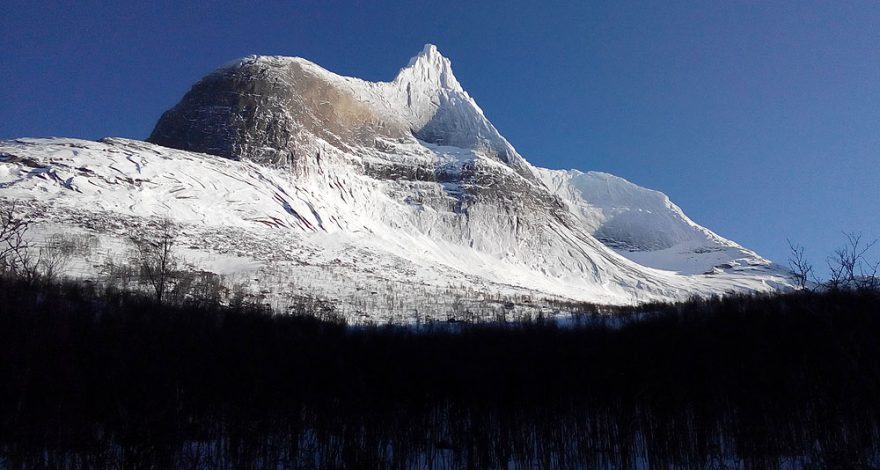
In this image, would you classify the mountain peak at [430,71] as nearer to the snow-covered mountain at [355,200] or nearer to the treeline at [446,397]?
the snow-covered mountain at [355,200]

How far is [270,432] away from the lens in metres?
9.23

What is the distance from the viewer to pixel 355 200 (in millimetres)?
74875

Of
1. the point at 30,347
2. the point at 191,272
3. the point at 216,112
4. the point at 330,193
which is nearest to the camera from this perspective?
the point at 30,347

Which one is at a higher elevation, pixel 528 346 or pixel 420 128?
pixel 420 128

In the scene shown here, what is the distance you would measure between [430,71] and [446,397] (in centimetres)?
12860

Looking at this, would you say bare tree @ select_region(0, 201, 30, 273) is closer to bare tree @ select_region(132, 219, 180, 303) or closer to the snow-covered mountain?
bare tree @ select_region(132, 219, 180, 303)

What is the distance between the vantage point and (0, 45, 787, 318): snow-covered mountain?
42844 millimetres

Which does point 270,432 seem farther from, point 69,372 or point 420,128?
point 420,128

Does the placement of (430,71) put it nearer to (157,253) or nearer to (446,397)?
(157,253)

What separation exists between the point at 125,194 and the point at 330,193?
2786cm

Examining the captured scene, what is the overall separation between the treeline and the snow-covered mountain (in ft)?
69.5

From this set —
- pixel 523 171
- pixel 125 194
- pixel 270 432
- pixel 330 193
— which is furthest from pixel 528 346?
pixel 523 171

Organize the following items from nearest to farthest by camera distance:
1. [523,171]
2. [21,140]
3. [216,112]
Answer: [21,140], [216,112], [523,171]

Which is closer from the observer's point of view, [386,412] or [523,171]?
[386,412]
